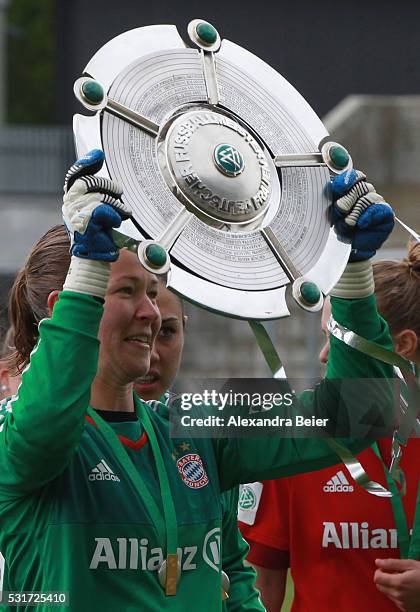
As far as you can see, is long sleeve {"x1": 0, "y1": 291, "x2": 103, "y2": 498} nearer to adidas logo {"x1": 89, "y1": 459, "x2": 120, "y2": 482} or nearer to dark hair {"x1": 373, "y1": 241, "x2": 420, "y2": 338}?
adidas logo {"x1": 89, "y1": 459, "x2": 120, "y2": 482}

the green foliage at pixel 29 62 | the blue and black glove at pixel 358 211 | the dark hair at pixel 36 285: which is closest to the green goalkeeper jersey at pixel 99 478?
the blue and black glove at pixel 358 211

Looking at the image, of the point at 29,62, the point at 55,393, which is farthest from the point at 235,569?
the point at 29,62

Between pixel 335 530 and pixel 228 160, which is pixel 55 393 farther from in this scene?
pixel 335 530

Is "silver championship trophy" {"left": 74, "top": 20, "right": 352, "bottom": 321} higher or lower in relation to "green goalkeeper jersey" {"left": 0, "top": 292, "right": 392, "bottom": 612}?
higher

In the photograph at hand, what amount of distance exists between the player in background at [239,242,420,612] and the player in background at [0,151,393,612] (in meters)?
0.38

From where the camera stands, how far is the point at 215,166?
204 cm

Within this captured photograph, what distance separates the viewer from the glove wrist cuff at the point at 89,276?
1.94 meters

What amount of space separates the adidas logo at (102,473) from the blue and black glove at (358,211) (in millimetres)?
580

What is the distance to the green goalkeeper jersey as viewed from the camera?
6.31 ft

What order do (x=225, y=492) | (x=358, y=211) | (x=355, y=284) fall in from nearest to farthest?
(x=358, y=211) < (x=355, y=284) < (x=225, y=492)

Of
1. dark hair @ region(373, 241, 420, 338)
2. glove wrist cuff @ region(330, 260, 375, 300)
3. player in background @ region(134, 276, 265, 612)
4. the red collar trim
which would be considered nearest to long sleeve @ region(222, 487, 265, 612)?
player in background @ region(134, 276, 265, 612)

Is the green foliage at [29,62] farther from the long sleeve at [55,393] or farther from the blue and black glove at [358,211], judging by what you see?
the long sleeve at [55,393]

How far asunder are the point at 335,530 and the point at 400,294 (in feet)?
1.84

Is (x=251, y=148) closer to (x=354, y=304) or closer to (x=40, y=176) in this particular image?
(x=354, y=304)
